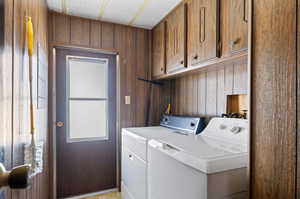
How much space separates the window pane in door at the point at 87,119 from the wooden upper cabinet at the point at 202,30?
1.34 m

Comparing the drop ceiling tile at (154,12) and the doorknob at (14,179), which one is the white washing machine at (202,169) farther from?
the drop ceiling tile at (154,12)

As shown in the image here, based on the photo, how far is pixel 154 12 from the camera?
1.95 meters

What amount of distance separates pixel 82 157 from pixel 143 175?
1.09 meters

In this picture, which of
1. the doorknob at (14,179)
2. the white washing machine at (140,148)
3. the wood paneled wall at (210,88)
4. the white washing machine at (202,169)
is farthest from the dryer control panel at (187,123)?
the doorknob at (14,179)

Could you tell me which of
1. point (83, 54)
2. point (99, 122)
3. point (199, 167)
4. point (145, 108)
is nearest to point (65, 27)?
point (83, 54)

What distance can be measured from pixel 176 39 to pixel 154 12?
47 centimetres

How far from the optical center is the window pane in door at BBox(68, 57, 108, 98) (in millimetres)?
2170

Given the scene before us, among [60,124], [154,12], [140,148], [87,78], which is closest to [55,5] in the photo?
[87,78]

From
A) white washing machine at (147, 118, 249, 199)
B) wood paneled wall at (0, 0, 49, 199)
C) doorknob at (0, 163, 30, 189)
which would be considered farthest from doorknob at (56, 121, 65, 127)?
doorknob at (0, 163, 30, 189)

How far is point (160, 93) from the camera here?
7.98ft

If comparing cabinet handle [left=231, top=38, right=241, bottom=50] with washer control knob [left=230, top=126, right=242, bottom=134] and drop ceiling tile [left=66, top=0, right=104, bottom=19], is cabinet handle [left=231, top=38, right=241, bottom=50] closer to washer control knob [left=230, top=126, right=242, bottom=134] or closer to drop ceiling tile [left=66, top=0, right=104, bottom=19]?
washer control knob [left=230, top=126, right=242, bottom=134]

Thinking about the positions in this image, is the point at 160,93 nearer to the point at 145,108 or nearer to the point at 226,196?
the point at 145,108

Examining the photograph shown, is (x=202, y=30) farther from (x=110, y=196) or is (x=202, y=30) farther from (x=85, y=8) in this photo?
(x=110, y=196)

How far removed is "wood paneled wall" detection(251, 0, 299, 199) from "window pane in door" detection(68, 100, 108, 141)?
1.91 m
